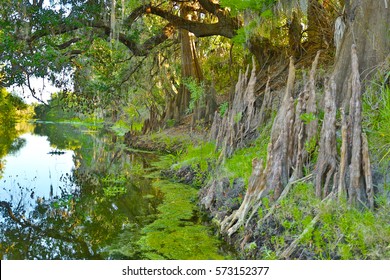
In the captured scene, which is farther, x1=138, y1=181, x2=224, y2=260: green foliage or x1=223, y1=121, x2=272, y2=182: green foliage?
x1=223, y1=121, x2=272, y2=182: green foliage

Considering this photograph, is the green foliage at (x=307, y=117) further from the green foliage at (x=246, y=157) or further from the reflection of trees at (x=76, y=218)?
the reflection of trees at (x=76, y=218)

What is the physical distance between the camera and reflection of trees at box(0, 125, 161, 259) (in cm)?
642

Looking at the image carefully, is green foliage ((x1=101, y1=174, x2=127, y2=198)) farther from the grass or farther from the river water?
the grass

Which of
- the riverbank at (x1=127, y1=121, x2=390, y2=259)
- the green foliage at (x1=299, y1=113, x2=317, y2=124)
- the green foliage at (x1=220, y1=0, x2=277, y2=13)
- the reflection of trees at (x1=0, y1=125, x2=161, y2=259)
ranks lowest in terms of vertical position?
the reflection of trees at (x1=0, y1=125, x2=161, y2=259)

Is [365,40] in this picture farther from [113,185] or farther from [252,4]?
[113,185]

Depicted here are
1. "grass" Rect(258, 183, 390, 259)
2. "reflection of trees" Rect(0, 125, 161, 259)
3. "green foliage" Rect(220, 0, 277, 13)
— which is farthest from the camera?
"green foliage" Rect(220, 0, 277, 13)

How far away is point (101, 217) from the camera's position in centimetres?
814

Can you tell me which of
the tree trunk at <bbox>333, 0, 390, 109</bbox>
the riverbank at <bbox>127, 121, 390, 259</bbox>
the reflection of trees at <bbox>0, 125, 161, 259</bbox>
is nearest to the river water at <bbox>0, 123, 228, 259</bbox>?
the reflection of trees at <bbox>0, 125, 161, 259</bbox>

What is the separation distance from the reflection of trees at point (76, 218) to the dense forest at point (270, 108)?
3.92ft

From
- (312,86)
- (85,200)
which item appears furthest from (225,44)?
(312,86)

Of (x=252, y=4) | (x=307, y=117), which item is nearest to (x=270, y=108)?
(x=252, y=4)

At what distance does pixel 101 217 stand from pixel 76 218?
43cm

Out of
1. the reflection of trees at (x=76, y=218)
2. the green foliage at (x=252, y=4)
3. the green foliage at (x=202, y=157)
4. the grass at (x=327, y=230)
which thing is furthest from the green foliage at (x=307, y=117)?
the green foliage at (x=252, y=4)

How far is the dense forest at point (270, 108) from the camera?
509 centimetres
